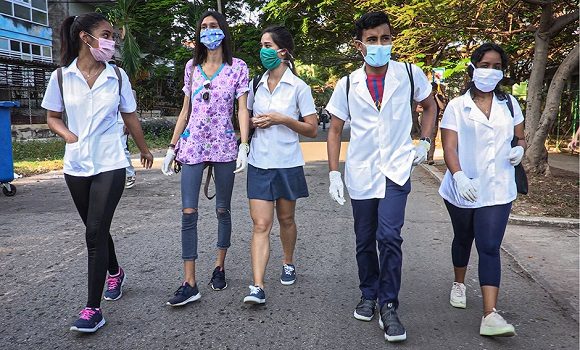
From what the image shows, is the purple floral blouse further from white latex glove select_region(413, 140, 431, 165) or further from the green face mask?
white latex glove select_region(413, 140, 431, 165)

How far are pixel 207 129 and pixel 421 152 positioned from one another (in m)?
1.50

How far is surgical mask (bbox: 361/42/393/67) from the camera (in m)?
3.24

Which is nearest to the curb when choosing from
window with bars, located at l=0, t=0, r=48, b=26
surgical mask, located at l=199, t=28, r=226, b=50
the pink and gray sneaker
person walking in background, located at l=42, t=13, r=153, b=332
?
surgical mask, located at l=199, t=28, r=226, b=50

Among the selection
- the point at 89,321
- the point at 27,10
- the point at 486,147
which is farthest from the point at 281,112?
the point at 27,10

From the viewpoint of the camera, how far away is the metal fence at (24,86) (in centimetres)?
1883

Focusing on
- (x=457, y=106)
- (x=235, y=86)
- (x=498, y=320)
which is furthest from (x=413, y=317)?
(x=235, y=86)

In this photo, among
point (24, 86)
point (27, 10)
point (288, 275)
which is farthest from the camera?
point (27, 10)

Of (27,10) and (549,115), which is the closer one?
(549,115)

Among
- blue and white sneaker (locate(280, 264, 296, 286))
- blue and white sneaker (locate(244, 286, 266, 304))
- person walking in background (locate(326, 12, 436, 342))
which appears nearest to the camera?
person walking in background (locate(326, 12, 436, 342))

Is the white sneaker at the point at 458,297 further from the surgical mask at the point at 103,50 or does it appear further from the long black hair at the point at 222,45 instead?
the surgical mask at the point at 103,50

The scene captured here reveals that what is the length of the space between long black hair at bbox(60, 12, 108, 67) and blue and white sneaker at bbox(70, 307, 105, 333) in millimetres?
1558

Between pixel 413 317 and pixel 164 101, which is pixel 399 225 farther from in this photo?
pixel 164 101

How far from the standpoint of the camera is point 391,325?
121 inches

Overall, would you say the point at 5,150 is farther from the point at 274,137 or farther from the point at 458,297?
the point at 458,297
